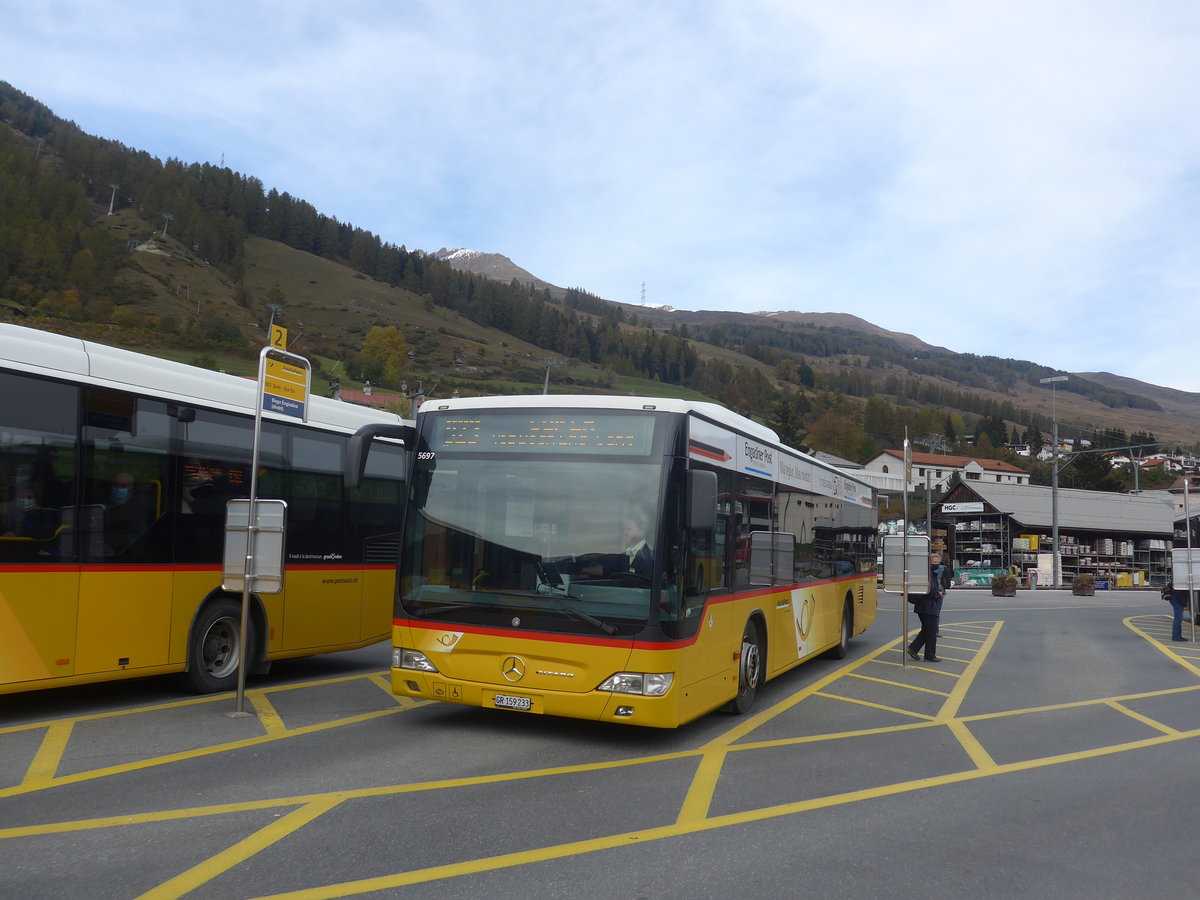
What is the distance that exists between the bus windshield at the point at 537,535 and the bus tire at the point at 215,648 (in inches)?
106

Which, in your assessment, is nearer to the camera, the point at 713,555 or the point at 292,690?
the point at 713,555

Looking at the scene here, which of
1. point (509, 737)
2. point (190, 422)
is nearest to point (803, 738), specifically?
point (509, 737)

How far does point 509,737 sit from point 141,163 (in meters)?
153

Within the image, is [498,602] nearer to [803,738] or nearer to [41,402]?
[803,738]

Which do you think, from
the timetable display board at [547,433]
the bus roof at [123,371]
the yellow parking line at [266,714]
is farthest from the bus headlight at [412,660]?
the bus roof at [123,371]

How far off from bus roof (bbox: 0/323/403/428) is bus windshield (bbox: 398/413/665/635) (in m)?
2.86

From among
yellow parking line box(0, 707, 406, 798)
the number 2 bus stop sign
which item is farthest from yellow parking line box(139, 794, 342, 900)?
the number 2 bus stop sign

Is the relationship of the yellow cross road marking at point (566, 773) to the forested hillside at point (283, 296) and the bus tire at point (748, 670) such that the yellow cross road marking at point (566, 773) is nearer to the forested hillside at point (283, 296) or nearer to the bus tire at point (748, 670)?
the bus tire at point (748, 670)

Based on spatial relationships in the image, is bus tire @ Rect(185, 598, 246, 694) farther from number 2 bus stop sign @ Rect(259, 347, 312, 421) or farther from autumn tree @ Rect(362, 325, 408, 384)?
autumn tree @ Rect(362, 325, 408, 384)

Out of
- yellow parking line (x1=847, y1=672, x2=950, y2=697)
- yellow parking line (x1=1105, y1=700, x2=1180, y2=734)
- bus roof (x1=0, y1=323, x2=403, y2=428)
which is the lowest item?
yellow parking line (x1=847, y1=672, x2=950, y2=697)

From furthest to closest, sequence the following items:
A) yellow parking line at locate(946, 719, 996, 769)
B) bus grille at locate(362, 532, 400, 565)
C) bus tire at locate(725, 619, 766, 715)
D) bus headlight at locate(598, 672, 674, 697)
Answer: bus grille at locate(362, 532, 400, 565), bus tire at locate(725, 619, 766, 715), yellow parking line at locate(946, 719, 996, 769), bus headlight at locate(598, 672, 674, 697)

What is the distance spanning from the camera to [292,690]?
10367 millimetres

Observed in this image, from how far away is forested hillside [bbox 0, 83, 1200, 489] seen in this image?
77.3m

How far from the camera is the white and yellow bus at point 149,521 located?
7.71 metres
